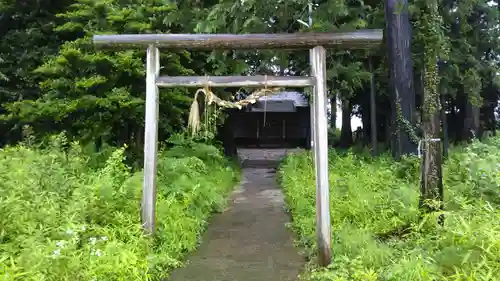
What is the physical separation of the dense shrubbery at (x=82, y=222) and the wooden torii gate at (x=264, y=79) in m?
0.52

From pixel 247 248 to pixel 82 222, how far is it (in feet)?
9.33

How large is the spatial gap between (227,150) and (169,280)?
1513cm

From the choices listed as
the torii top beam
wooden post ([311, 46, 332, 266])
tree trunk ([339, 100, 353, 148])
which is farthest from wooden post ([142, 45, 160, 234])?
tree trunk ([339, 100, 353, 148])

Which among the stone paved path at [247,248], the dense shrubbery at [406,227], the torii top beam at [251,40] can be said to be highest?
the torii top beam at [251,40]

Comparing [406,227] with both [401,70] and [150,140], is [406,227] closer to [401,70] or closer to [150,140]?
[150,140]

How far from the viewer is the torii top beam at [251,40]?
616 centimetres

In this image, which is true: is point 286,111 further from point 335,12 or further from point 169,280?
point 169,280

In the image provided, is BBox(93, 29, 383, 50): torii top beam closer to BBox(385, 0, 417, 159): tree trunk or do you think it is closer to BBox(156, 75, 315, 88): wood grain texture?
BBox(156, 75, 315, 88): wood grain texture

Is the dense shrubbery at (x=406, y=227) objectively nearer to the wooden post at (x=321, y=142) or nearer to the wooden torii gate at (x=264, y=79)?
the wooden post at (x=321, y=142)

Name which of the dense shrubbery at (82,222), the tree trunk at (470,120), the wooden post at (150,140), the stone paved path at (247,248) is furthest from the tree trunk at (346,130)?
the wooden post at (150,140)

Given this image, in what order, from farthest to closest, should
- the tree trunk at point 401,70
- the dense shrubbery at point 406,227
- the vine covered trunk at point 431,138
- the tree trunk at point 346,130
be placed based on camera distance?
the tree trunk at point 346,130 < the tree trunk at point 401,70 < the vine covered trunk at point 431,138 < the dense shrubbery at point 406,227

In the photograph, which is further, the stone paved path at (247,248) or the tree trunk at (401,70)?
the tree trunk at (401,70)

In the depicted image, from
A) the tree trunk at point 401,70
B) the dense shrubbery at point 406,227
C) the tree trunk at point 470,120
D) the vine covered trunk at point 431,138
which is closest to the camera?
the dense shrubbery at point 406,227

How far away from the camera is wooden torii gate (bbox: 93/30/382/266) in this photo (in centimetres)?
619
